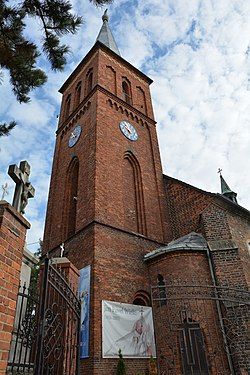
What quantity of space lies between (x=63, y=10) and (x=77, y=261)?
8721mm

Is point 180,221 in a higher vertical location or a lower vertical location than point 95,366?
higher

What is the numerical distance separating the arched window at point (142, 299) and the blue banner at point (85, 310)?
216 centimetres

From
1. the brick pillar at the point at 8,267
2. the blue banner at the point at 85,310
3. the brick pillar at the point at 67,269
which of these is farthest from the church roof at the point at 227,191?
the brick pillar at the point at 8,267

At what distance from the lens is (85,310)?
1000cm

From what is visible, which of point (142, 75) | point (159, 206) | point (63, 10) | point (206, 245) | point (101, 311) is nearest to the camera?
point (63, 10)

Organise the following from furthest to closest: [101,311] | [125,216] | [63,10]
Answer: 1. [125,216]
2. [101,311]
3. [63,10]

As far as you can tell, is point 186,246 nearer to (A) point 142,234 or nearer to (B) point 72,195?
(A) point 142,234

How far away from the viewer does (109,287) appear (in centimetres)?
1062

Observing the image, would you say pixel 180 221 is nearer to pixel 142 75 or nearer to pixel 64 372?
pixel 64 372

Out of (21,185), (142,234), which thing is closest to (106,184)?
(142,234)

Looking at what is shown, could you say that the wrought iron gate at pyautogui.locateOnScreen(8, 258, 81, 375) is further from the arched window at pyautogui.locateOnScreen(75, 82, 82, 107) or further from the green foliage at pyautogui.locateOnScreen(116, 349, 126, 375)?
the arched window at pyautogui.locateOnScreen(75, 82, 82, 107)

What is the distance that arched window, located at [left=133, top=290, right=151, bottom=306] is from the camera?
11633 mm

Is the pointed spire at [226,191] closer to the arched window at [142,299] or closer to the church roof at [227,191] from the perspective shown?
the church roof at [227,191]

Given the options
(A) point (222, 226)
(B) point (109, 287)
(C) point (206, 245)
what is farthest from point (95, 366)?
(A) point (222, 226)
